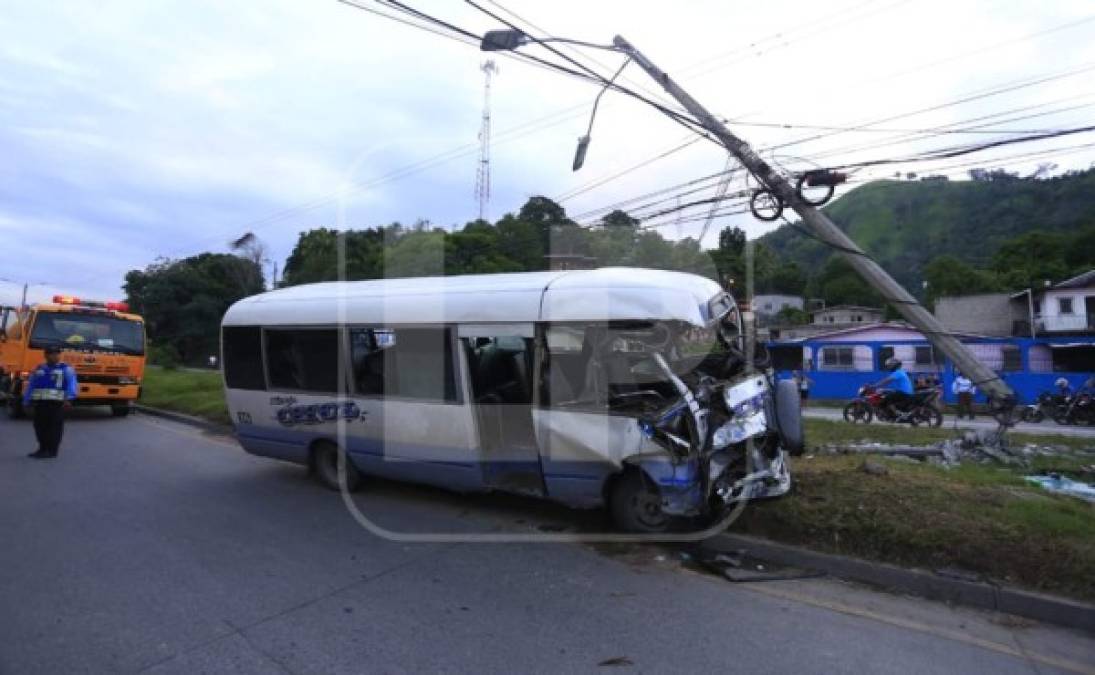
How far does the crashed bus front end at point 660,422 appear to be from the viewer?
210 inches

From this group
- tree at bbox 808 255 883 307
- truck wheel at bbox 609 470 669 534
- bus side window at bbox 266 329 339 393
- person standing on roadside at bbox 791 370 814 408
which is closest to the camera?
truck wheel at bbox 609 470 669 534

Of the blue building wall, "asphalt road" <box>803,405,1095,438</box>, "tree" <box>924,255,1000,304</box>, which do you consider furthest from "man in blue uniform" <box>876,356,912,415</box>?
"tree" <box>924,255,1000,304</box>

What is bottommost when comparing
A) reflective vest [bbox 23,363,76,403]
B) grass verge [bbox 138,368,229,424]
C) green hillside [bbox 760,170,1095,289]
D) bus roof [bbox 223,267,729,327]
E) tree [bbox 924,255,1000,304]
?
grass verge [bbox 138,368,229,424]

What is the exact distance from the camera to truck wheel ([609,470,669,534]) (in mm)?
5617

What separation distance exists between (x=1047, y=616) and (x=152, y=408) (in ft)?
55.9

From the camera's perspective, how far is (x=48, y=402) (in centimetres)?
954

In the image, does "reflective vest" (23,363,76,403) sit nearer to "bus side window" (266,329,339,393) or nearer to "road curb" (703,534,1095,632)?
"bus side window" (266,329,339,393)

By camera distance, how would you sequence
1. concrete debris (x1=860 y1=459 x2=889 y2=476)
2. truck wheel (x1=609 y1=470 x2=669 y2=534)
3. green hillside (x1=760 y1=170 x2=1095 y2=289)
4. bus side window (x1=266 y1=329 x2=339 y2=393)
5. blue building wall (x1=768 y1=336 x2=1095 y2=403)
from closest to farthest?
truck wheel (x1=609 y1=470 x2=669 y2=534) < concrete debris (x1=860 y1=459 x2=889 y2=476) < bus side window (x1=266 y1=329 x2=339 y2=393) < blue building wall (x1=768 y1=336 x2=1095 y2=403) < green hillside (x1=760 y1=170 x2=1095 y2=289)

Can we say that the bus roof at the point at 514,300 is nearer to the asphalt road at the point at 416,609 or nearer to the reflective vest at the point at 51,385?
the asphalt road at the point at 416,609

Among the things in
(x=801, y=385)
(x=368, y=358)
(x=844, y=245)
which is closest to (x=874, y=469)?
(x=801, y=385)

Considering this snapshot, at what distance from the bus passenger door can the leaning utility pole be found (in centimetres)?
683

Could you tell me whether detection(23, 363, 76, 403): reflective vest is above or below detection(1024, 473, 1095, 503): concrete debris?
above

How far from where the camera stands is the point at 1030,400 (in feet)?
70.9

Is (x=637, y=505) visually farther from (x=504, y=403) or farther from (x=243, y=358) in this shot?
(x=243, y=358)
